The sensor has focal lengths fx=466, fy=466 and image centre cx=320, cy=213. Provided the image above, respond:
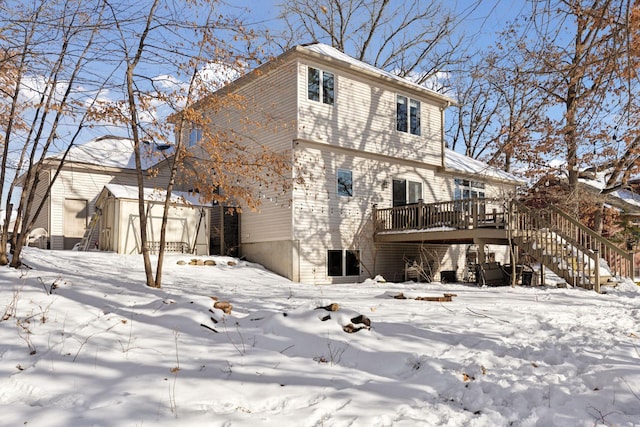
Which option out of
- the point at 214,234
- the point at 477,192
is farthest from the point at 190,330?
the point at 477,192

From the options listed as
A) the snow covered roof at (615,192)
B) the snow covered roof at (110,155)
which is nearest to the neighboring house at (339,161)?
the snow covered roof at (110,155)

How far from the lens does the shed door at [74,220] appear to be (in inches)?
714

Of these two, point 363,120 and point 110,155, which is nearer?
point 363,120

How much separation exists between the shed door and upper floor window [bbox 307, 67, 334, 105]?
10338 millimetres

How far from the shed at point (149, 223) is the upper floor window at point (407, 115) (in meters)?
7.79

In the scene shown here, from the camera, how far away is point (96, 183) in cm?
1877

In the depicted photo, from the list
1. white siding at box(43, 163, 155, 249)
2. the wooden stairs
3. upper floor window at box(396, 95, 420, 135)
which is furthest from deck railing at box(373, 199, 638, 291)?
white siding at box(43, 163, 155, 249)

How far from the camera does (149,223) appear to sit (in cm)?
1506

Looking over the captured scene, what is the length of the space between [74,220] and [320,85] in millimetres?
11065

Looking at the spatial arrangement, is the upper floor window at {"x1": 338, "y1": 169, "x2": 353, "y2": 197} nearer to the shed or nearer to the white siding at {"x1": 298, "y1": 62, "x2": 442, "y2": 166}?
the white siding at {"x1": 298, "y1": 62, "x2": 442, "y2": 166}

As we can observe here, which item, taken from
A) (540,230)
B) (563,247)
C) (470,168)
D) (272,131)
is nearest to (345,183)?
(272,131)

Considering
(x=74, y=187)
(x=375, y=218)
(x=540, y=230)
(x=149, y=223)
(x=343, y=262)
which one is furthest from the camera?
(x=74, y=187)

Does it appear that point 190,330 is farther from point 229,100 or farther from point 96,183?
point 96,183

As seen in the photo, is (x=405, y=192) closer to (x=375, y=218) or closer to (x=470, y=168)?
(x=375, y=218)
